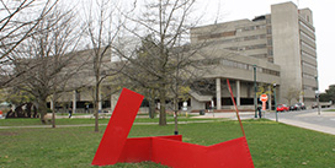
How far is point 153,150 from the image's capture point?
7.85 m

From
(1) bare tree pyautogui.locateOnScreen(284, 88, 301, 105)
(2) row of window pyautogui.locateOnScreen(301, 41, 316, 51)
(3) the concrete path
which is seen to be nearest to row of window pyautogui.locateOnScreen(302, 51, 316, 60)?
(2) row of window pyautogui.locateOnScreen(301, 41, 316, 51)

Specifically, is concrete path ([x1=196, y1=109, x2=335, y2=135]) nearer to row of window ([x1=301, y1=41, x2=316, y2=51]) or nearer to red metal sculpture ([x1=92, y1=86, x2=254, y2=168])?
red metal sculpture ([x1=92, y1=86, x2=254, y2=168])

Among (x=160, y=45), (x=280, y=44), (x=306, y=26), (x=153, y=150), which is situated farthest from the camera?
(x=306, y=26)

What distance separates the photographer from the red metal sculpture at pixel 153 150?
19.0ft

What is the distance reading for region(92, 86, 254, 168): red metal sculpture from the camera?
228 inches

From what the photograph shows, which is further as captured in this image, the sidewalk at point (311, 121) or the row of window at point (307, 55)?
the row of window at point (307, 55)

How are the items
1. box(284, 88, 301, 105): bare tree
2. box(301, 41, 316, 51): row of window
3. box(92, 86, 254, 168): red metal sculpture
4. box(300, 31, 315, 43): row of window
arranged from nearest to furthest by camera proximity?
box(92, 86, 254, 168): red metal sculpture
box(284, 88, 301, 105): bare tree
box(301, 41, 316, 51): row of window
box(300, 31, 315, 43): row of window

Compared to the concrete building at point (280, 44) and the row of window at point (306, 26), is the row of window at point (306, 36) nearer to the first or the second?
the concrete building at point (280, 44)

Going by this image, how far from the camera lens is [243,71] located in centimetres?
6462

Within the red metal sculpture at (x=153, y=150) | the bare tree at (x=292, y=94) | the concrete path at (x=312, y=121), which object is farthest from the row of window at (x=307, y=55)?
the red metal sculpture at (x=153, y=150)

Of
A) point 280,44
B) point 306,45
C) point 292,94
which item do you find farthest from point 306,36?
point 292,94

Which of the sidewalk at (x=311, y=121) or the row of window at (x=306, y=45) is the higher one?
the row of window at (x=306, y=45)

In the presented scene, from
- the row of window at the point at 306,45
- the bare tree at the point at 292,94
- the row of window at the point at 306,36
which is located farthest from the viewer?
the row of window at the point at 306,36

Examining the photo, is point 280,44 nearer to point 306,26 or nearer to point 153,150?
point 306,26
